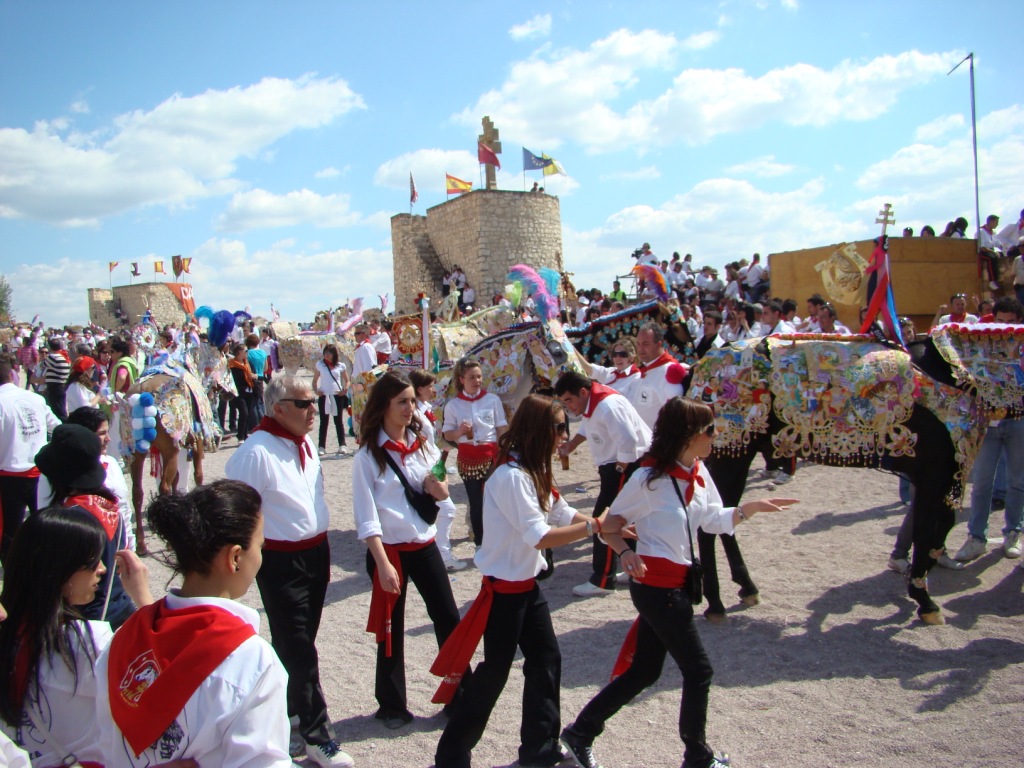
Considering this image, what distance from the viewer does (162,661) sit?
175 cm

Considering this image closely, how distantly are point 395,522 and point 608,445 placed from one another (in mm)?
2264

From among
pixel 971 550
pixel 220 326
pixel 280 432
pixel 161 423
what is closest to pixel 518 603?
pixel 280 432

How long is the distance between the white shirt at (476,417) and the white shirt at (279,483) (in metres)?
2.76

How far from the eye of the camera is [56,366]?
11445mm

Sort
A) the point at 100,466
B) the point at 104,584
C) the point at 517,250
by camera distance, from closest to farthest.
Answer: the point at 104,584, the point at 100,466, the point at 517,250

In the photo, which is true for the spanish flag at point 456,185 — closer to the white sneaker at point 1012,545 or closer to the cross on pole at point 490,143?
the cross on pole at point 490,143

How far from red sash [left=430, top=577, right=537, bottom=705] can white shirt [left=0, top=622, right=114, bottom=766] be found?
156 centimetres

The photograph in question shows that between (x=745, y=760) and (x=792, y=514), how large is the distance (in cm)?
435

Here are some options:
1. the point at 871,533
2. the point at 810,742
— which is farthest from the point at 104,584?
the point at 871,533

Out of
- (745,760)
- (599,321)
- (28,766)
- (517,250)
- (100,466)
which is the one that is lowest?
(745,760)

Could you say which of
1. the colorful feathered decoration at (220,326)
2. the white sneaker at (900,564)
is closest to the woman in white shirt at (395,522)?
the white sneaker at (900,564)

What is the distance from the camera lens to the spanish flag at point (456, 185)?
35.2 metres

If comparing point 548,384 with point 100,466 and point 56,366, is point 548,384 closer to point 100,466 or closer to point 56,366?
point 100,466

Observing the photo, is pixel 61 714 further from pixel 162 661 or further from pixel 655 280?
pixel 655 280
